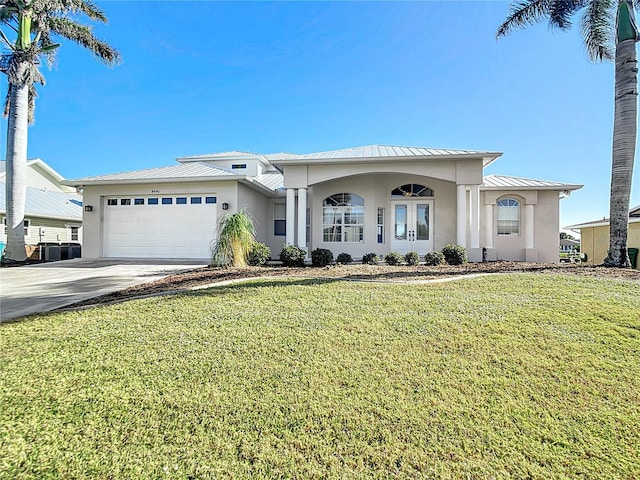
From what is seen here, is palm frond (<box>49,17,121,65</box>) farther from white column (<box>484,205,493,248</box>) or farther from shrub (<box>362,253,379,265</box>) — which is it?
white column (<box>484,205,493,248</box>)

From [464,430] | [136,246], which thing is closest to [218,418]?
[464,430]

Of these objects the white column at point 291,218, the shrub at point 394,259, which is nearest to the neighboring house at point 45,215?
the white column at point 291,218

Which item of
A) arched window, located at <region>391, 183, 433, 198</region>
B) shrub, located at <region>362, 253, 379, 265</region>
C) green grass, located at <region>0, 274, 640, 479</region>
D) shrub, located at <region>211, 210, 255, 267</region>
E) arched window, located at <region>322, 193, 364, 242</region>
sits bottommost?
green grass, located at <region>0, 274, 640, 479</region>

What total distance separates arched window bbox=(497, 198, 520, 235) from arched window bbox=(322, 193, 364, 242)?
663 cm

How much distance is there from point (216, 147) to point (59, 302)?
2184 cm

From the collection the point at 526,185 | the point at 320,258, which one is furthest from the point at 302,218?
the point at 526,185

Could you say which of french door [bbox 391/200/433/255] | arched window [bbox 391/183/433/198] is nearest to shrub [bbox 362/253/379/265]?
french door [bbox 391/200/433/255]

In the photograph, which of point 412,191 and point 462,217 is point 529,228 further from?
point 412,191

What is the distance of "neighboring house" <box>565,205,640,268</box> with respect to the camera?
47.1 ft

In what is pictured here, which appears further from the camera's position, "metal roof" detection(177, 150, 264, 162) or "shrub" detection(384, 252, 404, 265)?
"metal roof" detection(177, 150, 264, 162)

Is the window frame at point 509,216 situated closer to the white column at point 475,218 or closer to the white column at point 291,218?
the white column at point 475,218

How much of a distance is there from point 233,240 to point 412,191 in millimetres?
8396

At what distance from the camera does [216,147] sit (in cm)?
2547

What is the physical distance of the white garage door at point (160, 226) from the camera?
13.4 meters
